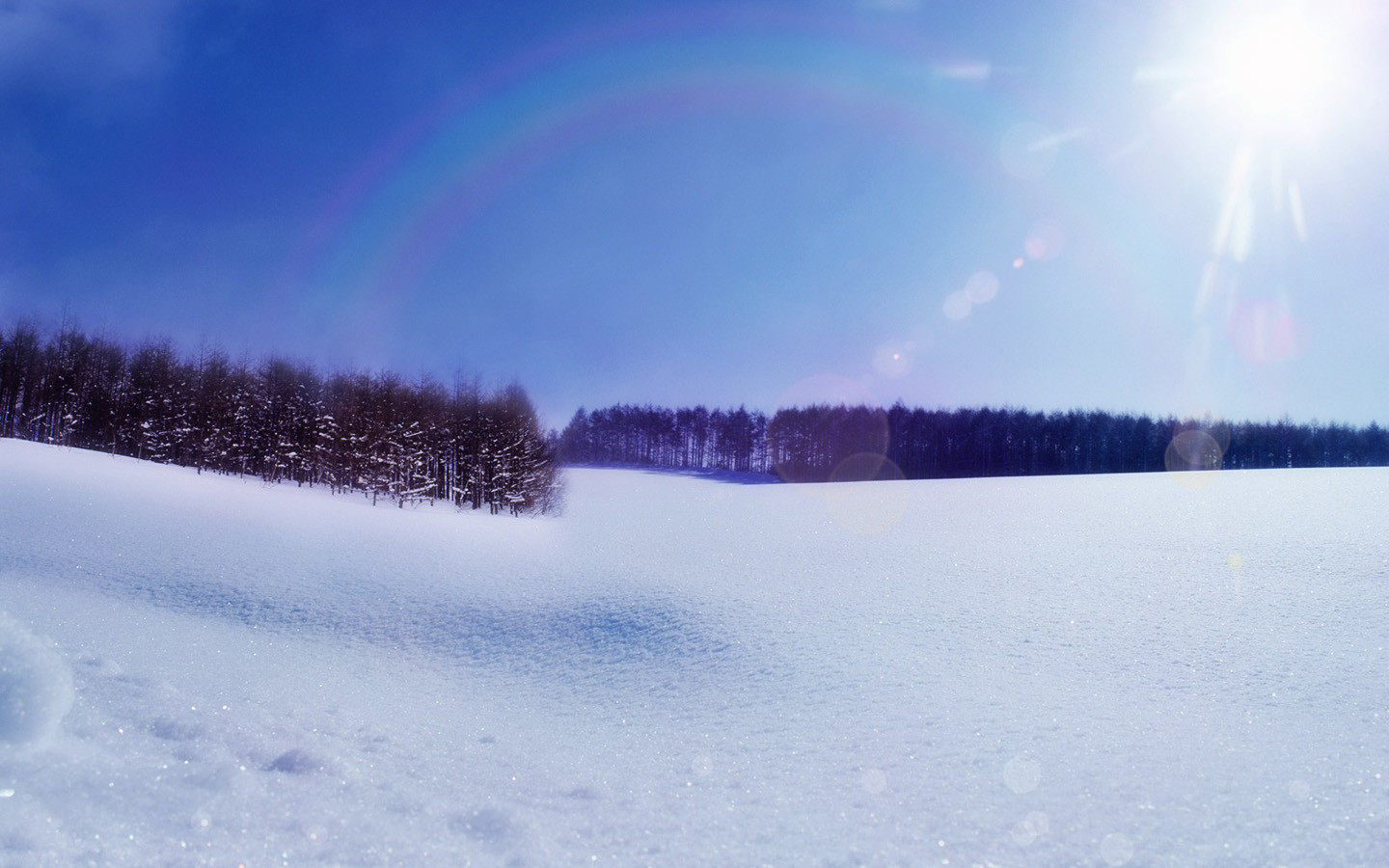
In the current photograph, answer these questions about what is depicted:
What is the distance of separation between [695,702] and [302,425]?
3633 centimetres

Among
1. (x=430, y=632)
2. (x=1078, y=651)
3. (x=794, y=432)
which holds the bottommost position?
(x=430, y=632)

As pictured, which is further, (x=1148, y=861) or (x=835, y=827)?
(x=835, y=827)

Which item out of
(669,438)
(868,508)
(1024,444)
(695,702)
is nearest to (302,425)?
(868,508)

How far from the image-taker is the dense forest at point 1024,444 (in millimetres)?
72062

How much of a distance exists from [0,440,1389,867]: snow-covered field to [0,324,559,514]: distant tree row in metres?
18.9

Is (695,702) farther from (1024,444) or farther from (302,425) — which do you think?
(1024,444)

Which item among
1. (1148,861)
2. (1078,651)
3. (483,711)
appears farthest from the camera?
(1078,651)

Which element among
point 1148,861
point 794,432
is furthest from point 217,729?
point 794,432

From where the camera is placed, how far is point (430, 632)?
28.8ft

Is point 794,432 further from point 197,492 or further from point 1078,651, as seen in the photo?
point 1078,651

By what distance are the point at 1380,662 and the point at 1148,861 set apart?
17.4 feet

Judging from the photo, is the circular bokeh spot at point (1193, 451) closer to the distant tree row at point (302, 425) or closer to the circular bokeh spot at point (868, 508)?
the circular bokeh spot at point (868, 508)

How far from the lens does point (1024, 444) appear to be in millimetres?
72375

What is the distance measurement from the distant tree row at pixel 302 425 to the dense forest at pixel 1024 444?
40172 millimetres
